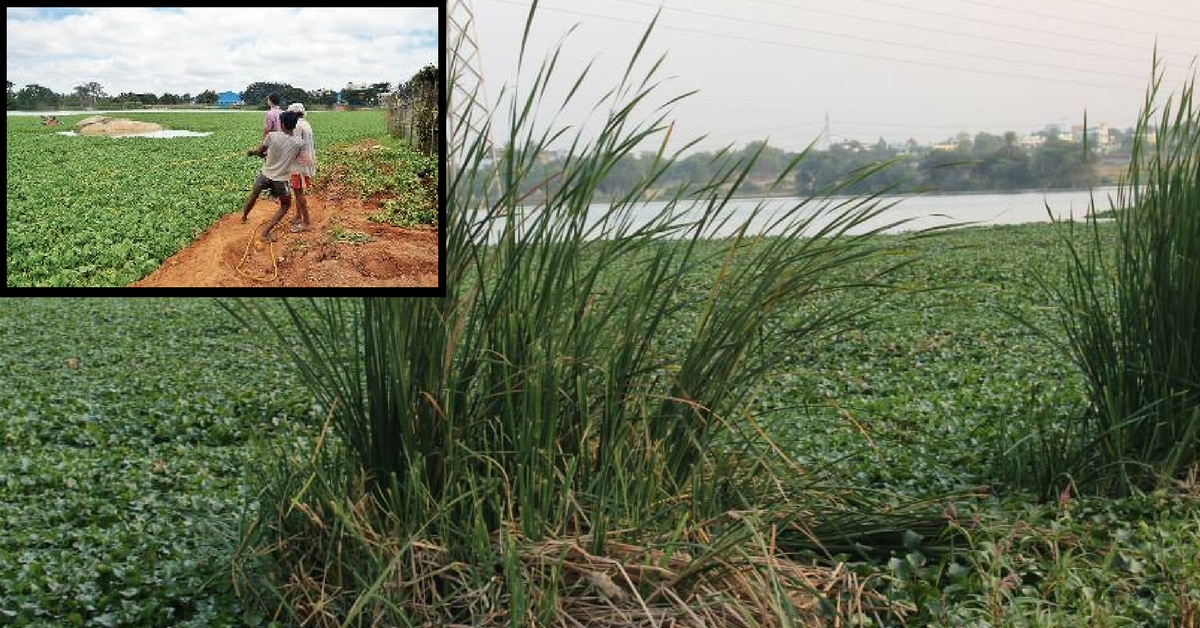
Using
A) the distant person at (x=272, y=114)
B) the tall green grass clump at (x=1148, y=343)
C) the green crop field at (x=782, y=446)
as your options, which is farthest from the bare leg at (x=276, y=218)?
the tall green grass clump at (x=1148, y=343)

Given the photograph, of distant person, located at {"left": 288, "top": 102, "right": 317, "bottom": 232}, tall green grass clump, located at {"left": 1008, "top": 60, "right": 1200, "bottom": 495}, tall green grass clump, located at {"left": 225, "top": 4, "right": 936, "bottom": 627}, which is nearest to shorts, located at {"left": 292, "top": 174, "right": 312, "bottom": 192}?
distant person, located at {"left": 288, "top": 102, "right": 317, "bottom": 232}

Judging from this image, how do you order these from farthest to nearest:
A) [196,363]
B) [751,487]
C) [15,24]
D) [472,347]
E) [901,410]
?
1. [196,363]
2. [901,410]
3. [751,487]
4. [472,347]
5. [15,24]

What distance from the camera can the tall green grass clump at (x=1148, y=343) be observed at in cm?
386

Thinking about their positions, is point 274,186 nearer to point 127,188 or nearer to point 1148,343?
point 127,188

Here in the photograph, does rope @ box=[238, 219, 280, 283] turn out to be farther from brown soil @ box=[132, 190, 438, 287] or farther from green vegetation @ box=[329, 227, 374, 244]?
green vegetation @ box=[329, 227, 374, 244]

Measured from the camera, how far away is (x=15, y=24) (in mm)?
2549

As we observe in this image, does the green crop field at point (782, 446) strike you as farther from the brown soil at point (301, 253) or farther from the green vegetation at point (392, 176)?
the green vegetation at point (392, 176)

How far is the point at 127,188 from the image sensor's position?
8.38 ft

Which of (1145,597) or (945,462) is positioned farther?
(945,462)

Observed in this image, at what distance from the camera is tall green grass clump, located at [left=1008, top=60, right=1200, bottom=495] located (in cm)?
386

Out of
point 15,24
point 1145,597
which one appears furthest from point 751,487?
point 15,24

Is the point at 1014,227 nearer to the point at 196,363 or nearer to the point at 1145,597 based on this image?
the point at 196,363

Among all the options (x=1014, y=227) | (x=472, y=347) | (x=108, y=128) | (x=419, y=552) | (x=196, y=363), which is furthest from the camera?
(x=1014, y=227)

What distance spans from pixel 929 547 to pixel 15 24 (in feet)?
7.40
